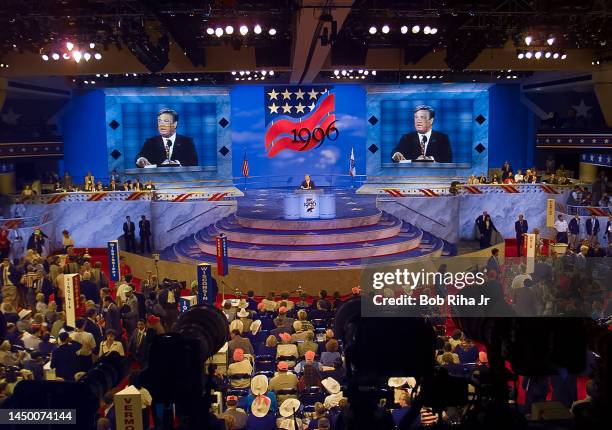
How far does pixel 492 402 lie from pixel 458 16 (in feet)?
37.2

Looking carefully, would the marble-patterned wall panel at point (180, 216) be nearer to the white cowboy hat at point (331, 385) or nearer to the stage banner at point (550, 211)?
the stage banner at point (550, 211)

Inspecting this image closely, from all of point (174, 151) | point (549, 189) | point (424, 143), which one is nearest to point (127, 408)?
point (549, 189)

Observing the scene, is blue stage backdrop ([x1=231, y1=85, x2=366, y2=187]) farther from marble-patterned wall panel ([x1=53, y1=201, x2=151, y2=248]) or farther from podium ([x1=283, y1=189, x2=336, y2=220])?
podium ([x1=283, y1=189, x2=336, y2=220])

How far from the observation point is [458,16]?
42.4 feet

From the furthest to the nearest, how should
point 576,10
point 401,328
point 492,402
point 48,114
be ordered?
point 48,114
point 576,10
point 401,328
point 492,402

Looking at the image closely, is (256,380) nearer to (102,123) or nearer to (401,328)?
(401,328)

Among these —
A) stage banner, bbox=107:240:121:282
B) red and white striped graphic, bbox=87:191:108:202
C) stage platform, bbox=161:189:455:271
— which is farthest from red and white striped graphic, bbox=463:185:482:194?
red and white striped graphic, bbox=87:191:108:202

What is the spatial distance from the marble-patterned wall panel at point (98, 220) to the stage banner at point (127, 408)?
16.3 m

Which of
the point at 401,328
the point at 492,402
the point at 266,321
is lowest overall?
the point at 266,321

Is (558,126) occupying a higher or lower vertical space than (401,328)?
higher

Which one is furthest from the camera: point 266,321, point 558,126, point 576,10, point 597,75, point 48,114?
point 48,114

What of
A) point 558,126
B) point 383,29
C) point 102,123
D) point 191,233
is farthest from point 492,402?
point 102,123

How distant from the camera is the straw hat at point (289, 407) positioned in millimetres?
6367

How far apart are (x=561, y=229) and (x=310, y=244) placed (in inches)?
299
